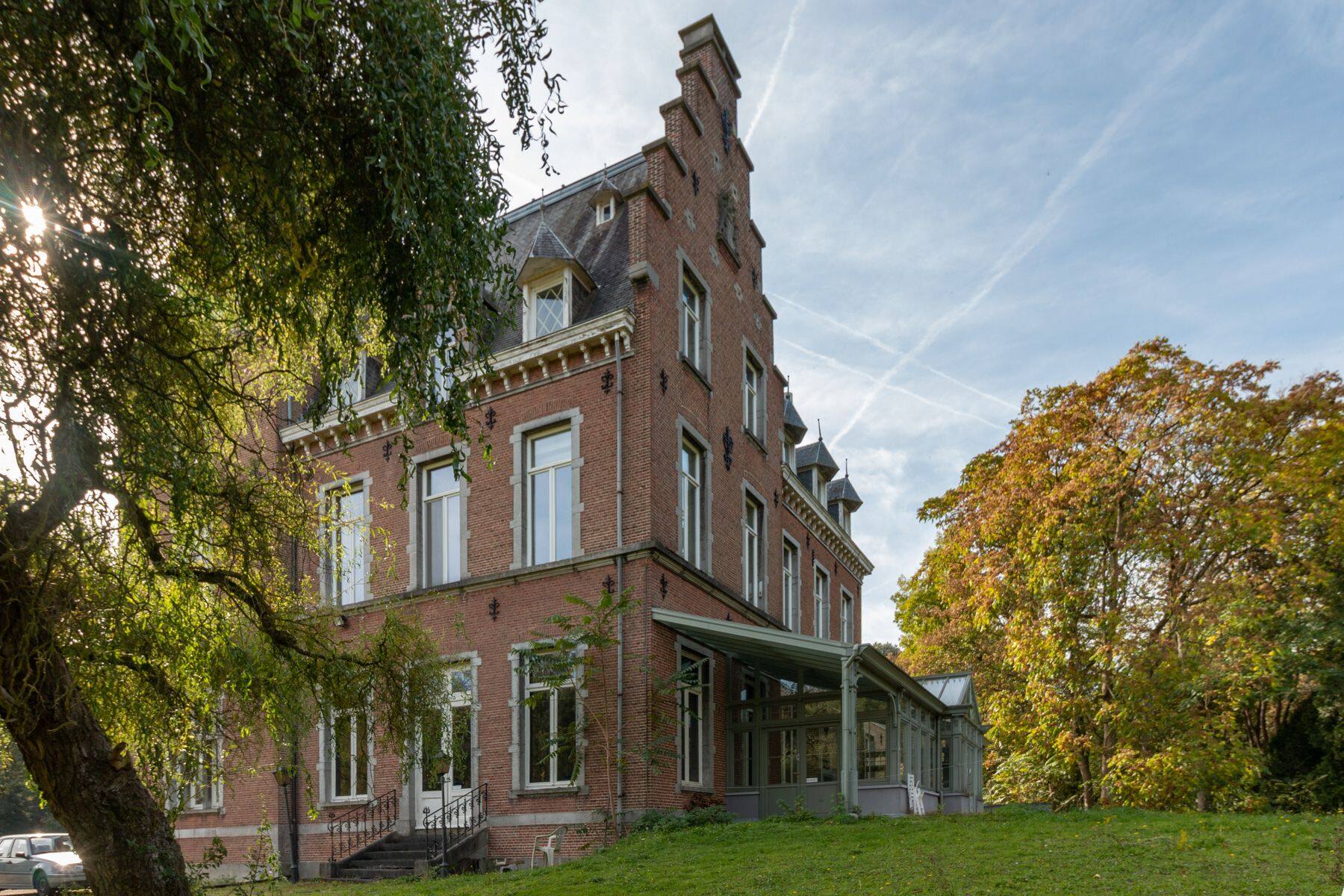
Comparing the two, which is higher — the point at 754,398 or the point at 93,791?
the point at 754,398

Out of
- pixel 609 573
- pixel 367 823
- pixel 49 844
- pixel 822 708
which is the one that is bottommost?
pixel 49 844

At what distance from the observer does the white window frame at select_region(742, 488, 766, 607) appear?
69.2ft

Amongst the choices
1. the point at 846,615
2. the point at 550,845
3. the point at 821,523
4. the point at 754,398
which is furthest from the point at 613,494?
the point at 846,615

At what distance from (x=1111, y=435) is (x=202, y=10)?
20146 millimetres

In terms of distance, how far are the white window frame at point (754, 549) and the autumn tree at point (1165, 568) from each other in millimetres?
5048

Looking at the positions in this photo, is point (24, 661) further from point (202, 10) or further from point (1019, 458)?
point (1019, 458)

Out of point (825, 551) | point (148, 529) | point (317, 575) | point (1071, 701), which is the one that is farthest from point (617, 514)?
point (825, 551)

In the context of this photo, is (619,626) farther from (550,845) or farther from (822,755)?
(822,755)

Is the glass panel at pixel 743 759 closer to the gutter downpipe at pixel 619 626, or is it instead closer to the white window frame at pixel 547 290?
the gutter downpipe at pixel 619 626

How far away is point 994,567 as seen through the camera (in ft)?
75.0

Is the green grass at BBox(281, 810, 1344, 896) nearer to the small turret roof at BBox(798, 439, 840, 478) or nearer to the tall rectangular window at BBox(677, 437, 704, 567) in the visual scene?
the tall rectangular window at BBox(677, 437, 704, 567)

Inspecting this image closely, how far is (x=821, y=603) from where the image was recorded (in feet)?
91.7

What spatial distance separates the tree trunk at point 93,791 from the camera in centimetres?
742

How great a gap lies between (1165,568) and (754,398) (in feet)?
32.2
